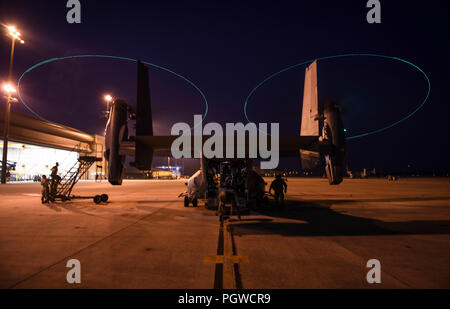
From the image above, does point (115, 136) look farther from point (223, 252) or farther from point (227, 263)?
point (227, 263)

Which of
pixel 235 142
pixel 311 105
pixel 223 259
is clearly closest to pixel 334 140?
pixel 311 105

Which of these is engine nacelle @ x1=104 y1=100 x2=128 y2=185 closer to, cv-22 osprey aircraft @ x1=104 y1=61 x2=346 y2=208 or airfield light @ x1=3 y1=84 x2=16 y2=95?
cv-22 osprey aircraft @ x1=104 y1=61 x2=346 y2=208

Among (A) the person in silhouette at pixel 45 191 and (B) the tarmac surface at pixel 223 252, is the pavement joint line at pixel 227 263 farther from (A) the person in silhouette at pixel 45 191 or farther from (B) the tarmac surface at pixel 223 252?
(A) the person in silhouette at pixel 45 191

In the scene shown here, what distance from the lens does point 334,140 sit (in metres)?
7.28

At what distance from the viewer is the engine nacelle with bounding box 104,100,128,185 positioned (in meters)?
8.05

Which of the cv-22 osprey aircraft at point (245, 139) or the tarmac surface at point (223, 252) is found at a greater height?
the cv-22 osprey aircraft at point (245, 139)

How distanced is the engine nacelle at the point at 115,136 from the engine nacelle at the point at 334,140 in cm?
743

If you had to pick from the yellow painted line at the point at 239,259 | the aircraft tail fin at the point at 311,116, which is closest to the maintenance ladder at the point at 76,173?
the yellow painted line at the point at 239,259

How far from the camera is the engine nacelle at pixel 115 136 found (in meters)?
8.05

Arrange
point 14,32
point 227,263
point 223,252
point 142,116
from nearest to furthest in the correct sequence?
point 227,263, point 223,252, point 142,116, point 14,32

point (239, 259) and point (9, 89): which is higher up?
point (9, 89)

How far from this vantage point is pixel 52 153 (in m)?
51.5

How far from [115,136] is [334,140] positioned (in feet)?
25.8

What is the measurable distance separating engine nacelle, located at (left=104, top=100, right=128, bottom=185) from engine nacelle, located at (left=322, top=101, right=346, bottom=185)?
7433 millimetres
